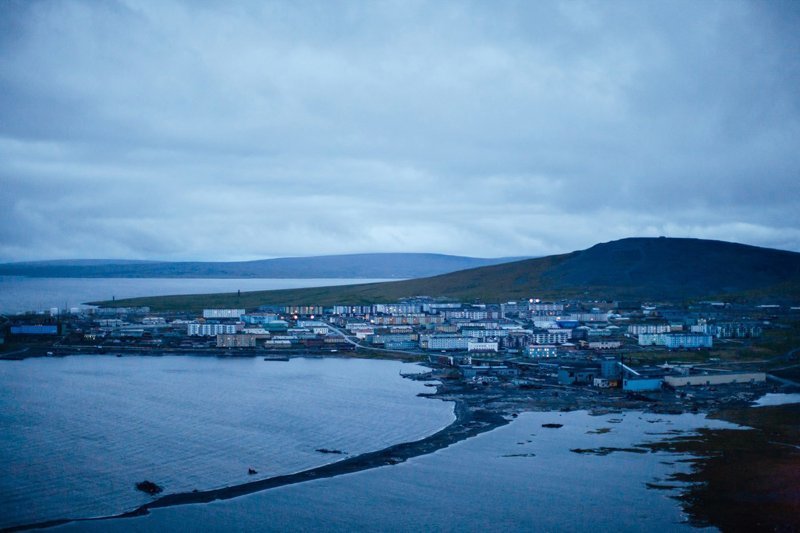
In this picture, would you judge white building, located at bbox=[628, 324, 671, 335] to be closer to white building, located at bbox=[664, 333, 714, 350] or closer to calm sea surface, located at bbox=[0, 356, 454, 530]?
white building, located at bbox=[664, 333, 714, 350]

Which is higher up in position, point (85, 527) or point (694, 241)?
point (694, 241)

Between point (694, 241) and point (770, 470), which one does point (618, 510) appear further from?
point (694, 241)

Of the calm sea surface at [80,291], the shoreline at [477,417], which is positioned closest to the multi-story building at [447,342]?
the shoreline at [477,417]

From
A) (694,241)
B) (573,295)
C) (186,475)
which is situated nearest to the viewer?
(186,475)

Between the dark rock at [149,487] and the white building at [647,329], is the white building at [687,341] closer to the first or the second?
the white building at [647,329]

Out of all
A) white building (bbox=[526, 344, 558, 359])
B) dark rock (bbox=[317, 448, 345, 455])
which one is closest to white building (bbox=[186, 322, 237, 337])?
white building (bbox=[526, 344, 558, 359])

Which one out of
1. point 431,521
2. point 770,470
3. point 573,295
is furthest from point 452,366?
point 573,295
